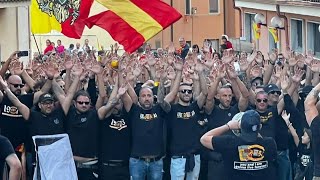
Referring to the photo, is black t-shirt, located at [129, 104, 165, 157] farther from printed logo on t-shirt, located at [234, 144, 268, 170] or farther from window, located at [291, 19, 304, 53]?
window, located at [291, 19, 304, 53]

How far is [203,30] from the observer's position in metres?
49.8

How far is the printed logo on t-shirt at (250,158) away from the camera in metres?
11.2

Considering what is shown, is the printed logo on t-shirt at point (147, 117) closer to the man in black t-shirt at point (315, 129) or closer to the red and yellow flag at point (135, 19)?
the red and yellow flag at point (135, 19)

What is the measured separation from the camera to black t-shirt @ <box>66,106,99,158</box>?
14203mm

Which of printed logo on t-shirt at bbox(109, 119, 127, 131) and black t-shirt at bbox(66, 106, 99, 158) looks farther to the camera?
printed logo on t-shirt at bbox(109, 119, 127, 131)

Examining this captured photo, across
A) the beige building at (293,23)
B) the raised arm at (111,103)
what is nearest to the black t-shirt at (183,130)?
the raised arm at (111,103)

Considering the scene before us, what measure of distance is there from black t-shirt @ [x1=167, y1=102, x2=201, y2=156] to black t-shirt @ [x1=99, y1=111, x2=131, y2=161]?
66 centimetres

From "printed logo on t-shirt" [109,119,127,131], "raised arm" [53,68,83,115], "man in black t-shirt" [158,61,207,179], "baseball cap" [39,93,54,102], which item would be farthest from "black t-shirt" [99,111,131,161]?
"baseball cap" [39,93,54,102]

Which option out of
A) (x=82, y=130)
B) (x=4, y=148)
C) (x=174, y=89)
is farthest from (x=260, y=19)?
(x=4, y=148)

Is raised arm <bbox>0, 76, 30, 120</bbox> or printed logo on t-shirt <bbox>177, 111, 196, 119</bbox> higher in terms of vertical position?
raised arm <bbox>0, 76, 30, 120</bbox>

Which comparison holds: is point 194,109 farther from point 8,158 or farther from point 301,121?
point 8,158

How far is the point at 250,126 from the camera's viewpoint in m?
Answer: 11.1

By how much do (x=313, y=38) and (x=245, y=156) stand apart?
62.3 ft

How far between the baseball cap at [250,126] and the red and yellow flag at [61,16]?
21.3ft
